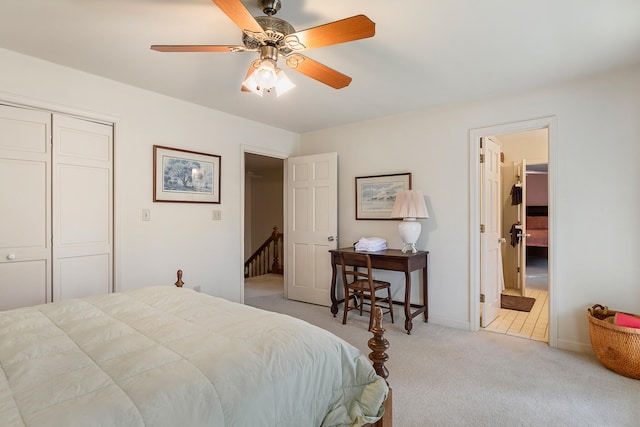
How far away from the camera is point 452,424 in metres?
1.85

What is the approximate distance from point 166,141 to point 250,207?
483cm

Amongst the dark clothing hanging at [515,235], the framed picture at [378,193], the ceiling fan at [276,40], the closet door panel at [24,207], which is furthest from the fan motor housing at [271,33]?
the dark clothing hanging at [515,235]

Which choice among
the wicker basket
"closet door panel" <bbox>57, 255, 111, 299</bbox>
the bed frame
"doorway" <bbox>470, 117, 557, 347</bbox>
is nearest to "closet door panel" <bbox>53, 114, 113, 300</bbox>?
"closet door panel" <bbox>57, 255, 111, 299</bbox>

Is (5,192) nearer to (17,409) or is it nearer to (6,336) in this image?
(6,336)

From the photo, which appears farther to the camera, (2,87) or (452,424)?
(2,87)

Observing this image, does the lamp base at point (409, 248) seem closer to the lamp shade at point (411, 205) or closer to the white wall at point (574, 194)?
the white wall at point (574, 194)

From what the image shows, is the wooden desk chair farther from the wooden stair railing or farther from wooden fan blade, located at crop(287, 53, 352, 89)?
the wooden stair railing

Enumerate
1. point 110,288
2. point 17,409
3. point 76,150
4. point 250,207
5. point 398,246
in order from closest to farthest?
1. point 17,409
2. point 76,150
3. point 110,288
4. point 398,246
5. point 250,207

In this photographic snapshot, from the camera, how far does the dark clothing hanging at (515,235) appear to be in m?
4.97

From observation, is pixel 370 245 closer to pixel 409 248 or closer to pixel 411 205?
pixel 409 248

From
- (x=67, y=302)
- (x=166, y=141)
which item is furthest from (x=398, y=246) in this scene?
(x=67, y=302)

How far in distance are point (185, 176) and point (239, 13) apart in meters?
2.26

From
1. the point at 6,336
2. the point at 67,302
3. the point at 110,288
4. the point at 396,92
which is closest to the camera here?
the point at 6,336

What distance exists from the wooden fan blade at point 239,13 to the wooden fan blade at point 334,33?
21 centimetres
